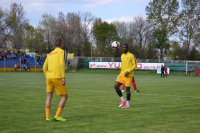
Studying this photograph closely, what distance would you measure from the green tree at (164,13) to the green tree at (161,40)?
3229 mm

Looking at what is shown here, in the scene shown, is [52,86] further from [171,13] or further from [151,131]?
[171,13]

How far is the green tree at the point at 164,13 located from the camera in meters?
71.0

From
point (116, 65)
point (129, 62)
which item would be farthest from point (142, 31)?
point (129, 62)

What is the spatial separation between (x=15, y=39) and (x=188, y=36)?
49.4m

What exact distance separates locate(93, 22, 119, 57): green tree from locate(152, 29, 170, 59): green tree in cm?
1411

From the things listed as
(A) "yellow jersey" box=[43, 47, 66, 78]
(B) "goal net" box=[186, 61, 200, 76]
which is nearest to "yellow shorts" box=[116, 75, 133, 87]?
(A) "yellow jersey" box=[43, 47, 66, 78]

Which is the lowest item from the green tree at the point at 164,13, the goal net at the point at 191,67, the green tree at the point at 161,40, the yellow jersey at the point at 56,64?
the goal net at the point at 191,67

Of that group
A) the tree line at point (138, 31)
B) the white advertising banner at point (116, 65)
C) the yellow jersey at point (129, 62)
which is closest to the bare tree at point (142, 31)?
the tree line at point (138, 31)

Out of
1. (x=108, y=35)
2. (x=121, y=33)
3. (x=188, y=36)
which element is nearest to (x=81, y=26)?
(x=108, y=35)

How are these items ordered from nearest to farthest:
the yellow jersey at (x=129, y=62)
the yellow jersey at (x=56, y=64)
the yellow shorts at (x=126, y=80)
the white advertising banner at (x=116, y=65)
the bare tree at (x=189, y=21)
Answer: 1. the yellow jersey at (x=56, y=64)
2. the yellow shorts at (x=126, y=80)
3. the yellow jersey at (x=129, y=62)
4. the white advertising banner at (x=116, y=65)
5. the bare tree at (x=189, y=21)

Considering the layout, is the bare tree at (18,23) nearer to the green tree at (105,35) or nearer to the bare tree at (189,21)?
the green tree at (105,35)

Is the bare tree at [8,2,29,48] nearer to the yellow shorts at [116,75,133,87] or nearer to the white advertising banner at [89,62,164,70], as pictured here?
the white advertising banner at [89,62,164,70]

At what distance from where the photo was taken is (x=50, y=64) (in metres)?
6.43

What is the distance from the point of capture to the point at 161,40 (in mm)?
70375
